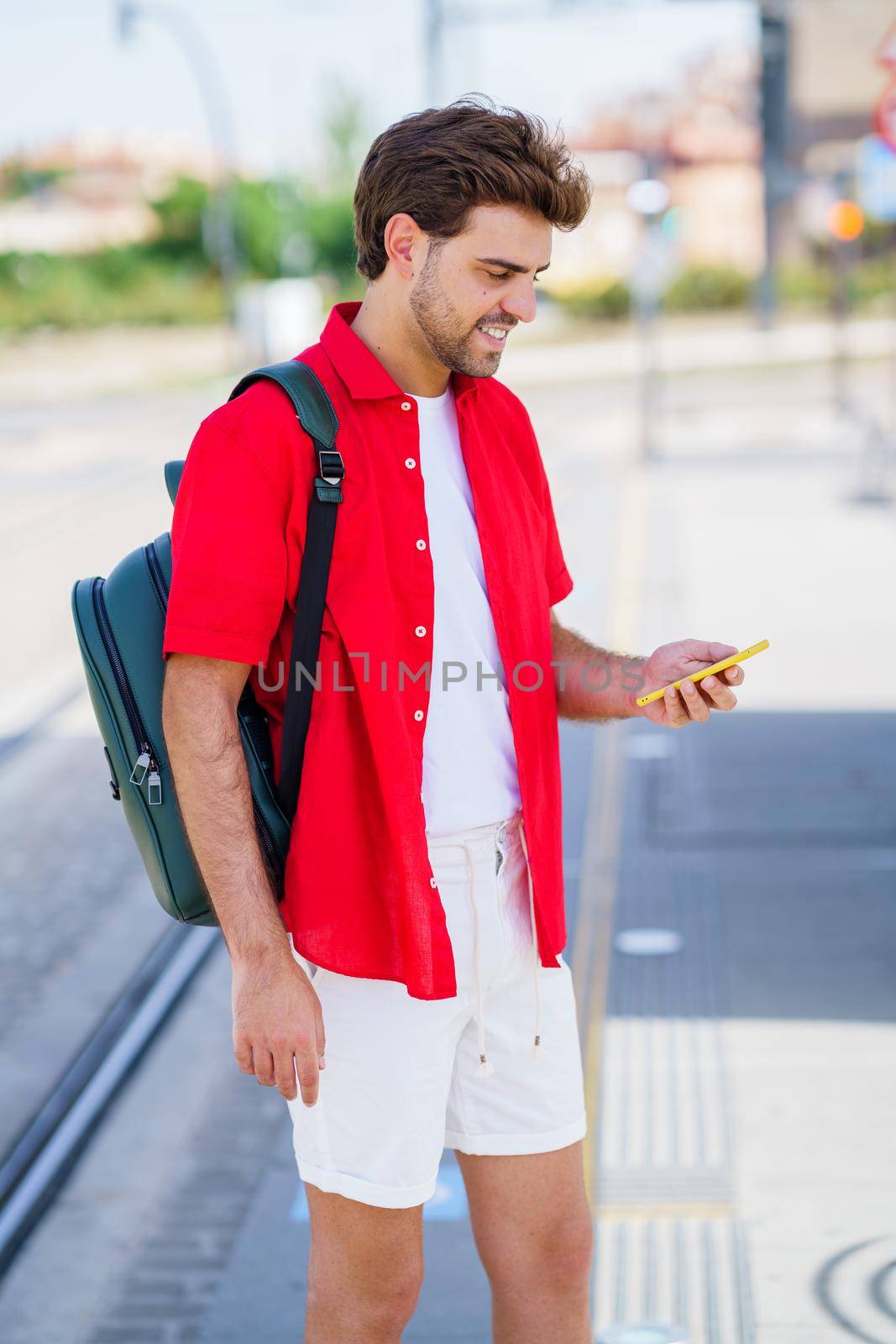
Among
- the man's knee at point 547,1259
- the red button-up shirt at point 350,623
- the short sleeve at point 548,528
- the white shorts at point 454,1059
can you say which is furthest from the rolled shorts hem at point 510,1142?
the short sleeve at point 548,528

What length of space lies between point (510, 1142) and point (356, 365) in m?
1.02

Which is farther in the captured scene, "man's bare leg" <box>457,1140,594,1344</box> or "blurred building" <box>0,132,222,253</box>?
"blurred building" <box>0,132,222,253</box>

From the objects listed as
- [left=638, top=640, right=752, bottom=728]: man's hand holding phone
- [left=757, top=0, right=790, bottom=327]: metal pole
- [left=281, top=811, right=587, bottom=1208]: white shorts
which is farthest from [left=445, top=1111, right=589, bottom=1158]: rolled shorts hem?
[left=757, top=0, right=790, bottom=327]: metal pole

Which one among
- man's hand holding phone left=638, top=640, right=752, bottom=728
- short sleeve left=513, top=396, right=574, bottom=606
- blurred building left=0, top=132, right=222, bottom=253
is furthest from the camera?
blurred building left=0, top=132, right=222, bottom=253

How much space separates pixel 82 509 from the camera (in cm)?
1533

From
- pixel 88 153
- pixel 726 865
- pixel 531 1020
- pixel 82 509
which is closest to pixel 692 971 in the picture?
pixel 726 865

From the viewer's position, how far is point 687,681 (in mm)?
2102

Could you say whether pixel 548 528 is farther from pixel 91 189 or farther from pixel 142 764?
pixel 91 189

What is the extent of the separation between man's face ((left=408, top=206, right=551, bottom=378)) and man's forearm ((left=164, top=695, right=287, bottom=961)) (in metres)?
0.52

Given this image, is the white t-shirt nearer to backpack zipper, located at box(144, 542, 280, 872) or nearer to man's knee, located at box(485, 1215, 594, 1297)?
backpack zipper, located at box(144, 542, 280, 872)

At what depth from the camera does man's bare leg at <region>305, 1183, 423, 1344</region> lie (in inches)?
80.0

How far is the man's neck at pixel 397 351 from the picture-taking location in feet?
6.76

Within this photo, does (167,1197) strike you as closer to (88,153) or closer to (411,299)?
(411,299)

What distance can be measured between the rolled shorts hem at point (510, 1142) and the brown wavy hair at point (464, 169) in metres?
1.15
